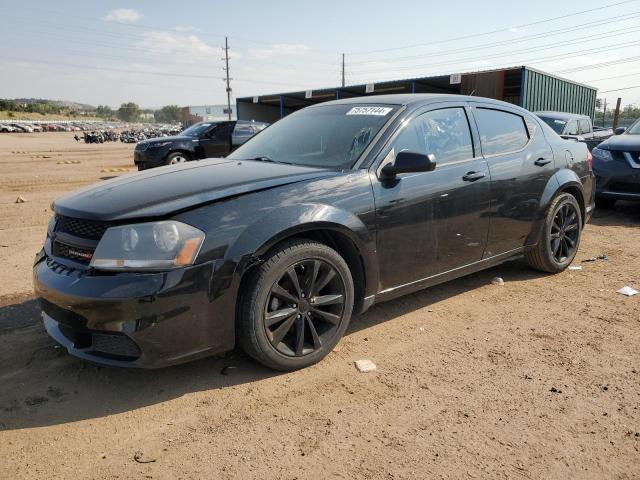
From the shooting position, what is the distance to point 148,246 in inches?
103

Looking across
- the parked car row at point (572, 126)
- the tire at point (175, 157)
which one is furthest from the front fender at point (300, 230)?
the tire at point (175, 157)

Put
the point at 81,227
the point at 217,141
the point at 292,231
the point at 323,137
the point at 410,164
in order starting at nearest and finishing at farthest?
the point at 81,227
the point at 292,231
the point at 410,164
the point at 323,137
the point at 217,141

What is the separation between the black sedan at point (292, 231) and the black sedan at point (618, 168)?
12.8ft

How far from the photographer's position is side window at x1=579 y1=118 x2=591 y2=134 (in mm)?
12273

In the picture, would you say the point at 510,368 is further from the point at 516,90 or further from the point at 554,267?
the point at 516,90

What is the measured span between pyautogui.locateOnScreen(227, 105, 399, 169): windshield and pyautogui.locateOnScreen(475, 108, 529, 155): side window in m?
0.93

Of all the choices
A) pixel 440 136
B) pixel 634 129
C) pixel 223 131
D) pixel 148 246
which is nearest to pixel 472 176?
pixel 440 136

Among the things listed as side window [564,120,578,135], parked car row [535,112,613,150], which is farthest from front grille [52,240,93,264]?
side window [564,120,578,135]

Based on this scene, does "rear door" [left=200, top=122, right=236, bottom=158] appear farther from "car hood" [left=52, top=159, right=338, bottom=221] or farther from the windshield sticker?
"car hood" [left=52, top=159, right=338, bottom=221]

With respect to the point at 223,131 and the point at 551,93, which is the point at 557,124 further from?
the point at 551,93

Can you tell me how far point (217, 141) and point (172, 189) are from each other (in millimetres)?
10864

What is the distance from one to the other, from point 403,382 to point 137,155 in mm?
11590

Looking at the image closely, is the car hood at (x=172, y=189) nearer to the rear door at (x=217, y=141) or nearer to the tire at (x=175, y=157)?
the tire at (x=175, y=157)

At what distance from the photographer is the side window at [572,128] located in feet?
37.4
